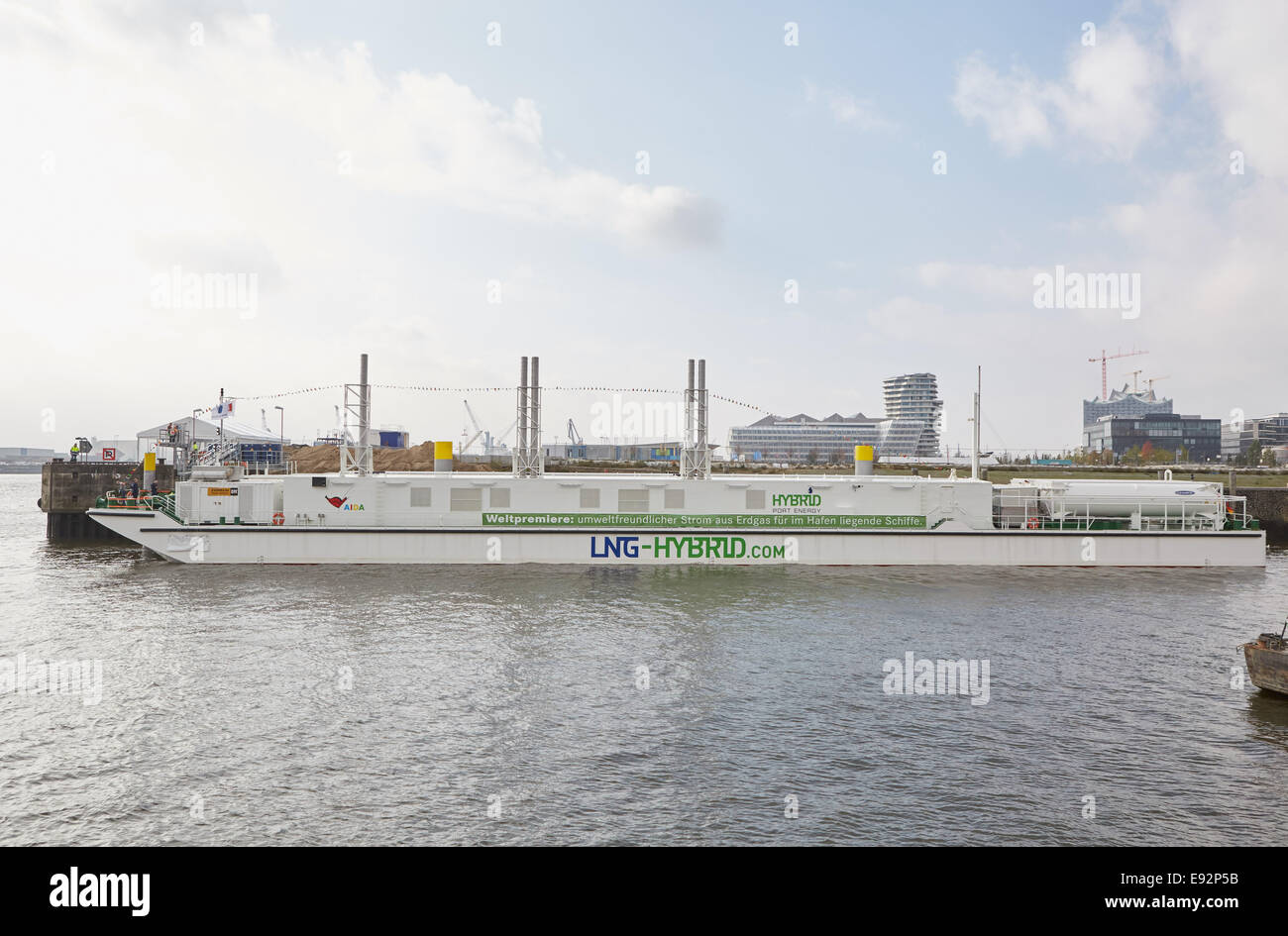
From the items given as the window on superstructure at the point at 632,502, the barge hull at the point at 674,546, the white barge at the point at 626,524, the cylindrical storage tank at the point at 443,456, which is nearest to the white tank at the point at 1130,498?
the white barge at the point at 626,524

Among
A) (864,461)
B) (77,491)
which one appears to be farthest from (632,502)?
(77,491)

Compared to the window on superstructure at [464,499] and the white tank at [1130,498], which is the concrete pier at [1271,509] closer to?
the white tank at [1130,498]

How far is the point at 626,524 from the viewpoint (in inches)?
1534

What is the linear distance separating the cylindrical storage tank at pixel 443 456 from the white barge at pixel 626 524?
2.15 meters

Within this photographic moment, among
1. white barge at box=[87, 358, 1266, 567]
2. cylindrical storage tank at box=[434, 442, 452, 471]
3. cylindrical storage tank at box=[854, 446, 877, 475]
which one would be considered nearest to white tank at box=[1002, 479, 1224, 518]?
white barge at box=[87, 358, 1266, 567]

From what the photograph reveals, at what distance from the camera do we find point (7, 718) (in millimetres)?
16922

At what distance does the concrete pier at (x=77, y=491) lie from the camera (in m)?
55.1

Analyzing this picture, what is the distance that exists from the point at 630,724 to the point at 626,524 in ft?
74.3

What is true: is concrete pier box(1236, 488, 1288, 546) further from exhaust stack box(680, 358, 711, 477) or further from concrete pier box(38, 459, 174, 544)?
concrete pier box(38, 459, 174, 544)

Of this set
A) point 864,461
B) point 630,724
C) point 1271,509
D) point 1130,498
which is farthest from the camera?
point 1271,509

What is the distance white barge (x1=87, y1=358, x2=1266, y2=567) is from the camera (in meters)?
37.8

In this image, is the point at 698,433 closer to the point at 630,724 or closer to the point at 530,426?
the point at 530,426
